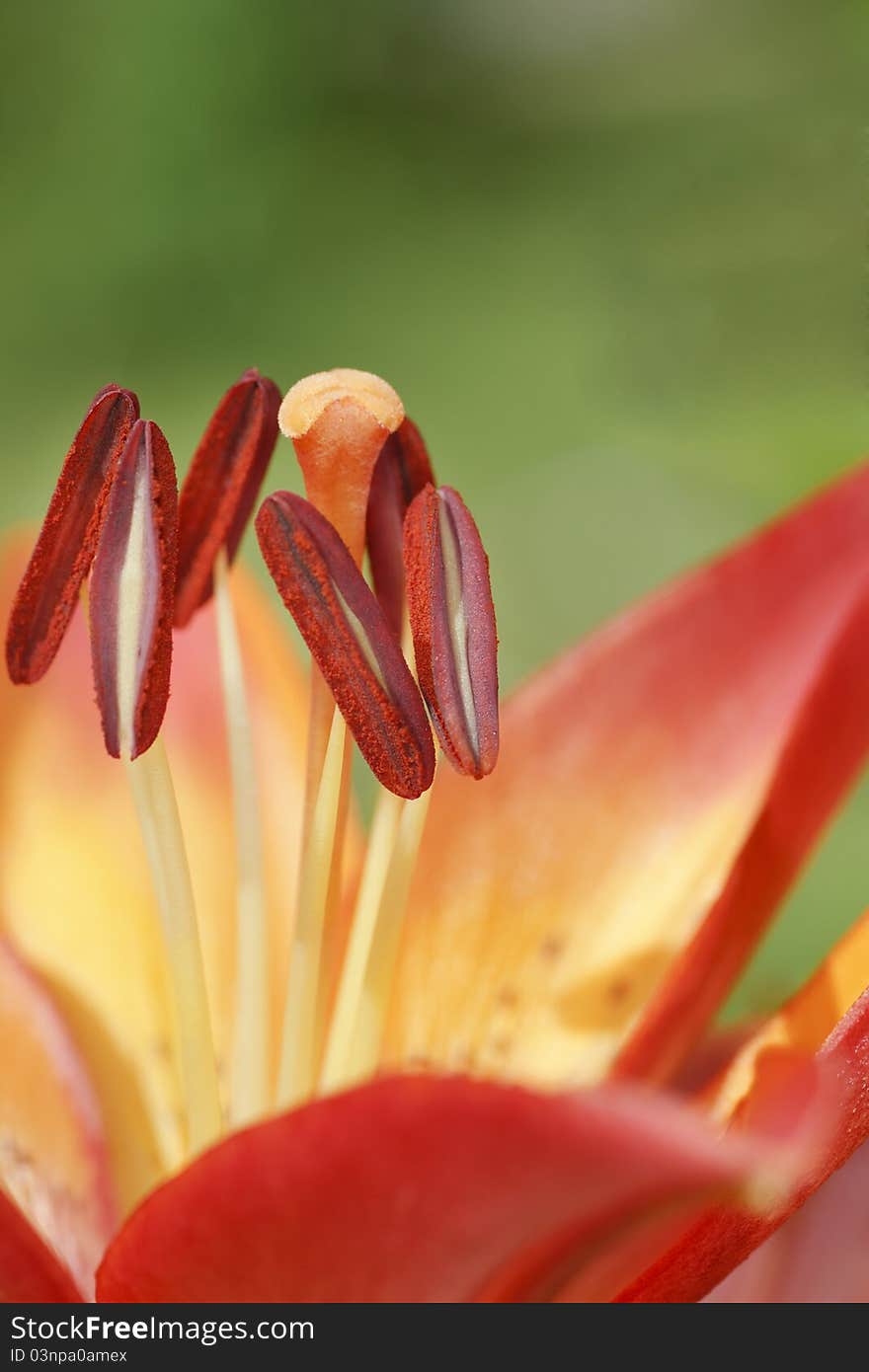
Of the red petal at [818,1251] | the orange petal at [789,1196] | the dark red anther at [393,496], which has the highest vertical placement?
the dark red anther at [393,496]

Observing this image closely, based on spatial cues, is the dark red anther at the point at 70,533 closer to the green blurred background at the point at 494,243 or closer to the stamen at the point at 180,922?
the stamen at the point at 180,922

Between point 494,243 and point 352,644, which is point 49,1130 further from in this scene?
point 494,243

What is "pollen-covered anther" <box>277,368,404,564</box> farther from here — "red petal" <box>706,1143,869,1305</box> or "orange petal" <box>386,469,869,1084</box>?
"red petal" <box>706,1143,869,1305</box>

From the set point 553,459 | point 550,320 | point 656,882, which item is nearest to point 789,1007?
point 656,882

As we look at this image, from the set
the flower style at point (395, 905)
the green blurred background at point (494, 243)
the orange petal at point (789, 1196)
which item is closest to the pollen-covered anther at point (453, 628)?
the flower style at point (395, 905)

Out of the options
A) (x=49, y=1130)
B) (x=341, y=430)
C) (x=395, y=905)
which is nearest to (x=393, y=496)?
(x=341, y=430)

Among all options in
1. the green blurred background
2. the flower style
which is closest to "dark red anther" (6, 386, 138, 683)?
the flower style

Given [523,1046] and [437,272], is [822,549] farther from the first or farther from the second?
[437,272]
